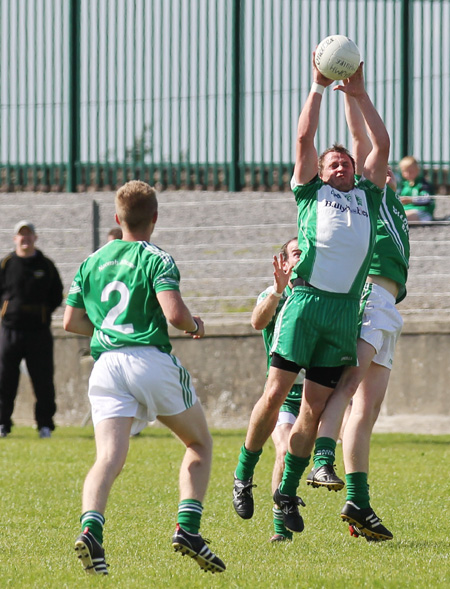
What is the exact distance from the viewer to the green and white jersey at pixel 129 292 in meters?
5.02

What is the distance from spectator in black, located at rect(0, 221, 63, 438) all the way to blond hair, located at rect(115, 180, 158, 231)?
7251 mm

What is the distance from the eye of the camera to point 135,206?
513 centimetres

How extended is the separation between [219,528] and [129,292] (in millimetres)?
2166

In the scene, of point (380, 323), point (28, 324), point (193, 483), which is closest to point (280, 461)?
point (380, 323)

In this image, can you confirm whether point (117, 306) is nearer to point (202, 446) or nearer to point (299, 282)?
point (202, 446)

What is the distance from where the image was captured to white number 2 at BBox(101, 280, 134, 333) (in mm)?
5066

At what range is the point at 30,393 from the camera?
13820 mm

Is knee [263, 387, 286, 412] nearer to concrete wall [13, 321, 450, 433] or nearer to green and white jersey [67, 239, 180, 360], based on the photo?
green and white jersey [67, 239, 180, 360]

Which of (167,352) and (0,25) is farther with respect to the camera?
(0,25)

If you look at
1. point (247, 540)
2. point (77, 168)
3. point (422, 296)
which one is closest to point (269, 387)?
point (247, 540)

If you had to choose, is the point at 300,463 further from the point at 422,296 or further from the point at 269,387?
the point at 422,296

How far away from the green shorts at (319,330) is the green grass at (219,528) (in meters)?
1.06

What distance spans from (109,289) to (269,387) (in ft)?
4.23

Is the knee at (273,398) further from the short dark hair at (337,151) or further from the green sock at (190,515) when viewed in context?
the short dark hair at (337,151)
